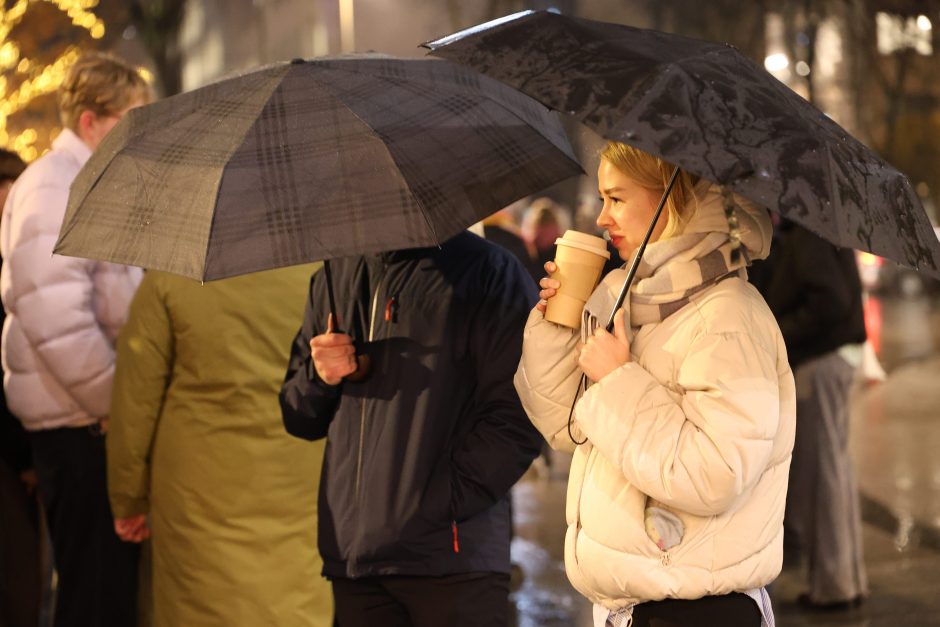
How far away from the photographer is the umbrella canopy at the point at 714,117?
8.75ft

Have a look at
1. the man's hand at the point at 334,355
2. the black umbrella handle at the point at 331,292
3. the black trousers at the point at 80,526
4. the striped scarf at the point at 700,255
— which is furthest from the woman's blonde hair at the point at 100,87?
the striped scarf at the point at 700,255

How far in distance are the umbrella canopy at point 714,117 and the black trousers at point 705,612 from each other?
889mm

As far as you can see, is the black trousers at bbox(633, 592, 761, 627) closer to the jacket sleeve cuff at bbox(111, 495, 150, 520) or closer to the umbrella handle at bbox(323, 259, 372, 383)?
the umbrella handle at bbox(323, 259, 372, 383)

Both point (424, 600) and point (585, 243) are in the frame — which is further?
point (424, 600)

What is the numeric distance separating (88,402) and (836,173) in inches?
139

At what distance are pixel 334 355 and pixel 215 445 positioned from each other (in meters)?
1.31

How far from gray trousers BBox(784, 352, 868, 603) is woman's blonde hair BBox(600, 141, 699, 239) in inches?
166

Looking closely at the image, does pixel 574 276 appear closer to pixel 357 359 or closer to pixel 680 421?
pixel 680 421

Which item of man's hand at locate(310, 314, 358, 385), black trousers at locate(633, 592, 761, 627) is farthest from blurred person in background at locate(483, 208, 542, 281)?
black trousers at locate(633, 592, 761, 627)

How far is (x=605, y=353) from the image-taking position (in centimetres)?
308

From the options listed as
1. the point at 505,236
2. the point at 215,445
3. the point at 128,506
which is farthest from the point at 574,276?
the point at 505,236

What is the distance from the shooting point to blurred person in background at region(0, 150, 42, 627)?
5.96m

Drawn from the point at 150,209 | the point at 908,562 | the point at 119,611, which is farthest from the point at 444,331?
the point at 908,562

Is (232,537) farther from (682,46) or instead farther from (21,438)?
(682,46)
